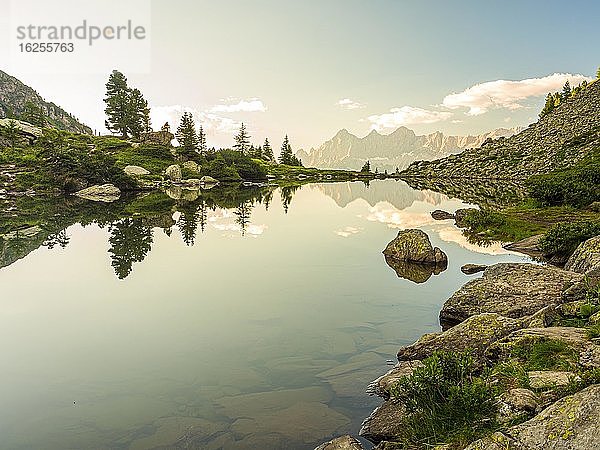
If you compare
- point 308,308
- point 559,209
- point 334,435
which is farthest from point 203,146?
point 334,435

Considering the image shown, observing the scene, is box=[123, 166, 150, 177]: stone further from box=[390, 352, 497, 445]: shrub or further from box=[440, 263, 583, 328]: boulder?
box=[390, 352, 497, 445]: shrub

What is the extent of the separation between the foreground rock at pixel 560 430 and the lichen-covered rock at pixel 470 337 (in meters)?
4.59

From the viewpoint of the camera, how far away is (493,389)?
7.52 meters

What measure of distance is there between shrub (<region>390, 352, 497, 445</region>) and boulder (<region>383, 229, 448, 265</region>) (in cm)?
1748

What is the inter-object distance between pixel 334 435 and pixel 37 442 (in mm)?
6791

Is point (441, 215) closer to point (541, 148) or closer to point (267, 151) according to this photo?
point (541, 148)

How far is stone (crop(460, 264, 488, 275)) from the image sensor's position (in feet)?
77.8

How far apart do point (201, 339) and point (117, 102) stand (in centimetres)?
12579

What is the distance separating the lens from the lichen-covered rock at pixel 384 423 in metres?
9.01

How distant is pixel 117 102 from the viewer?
122688 millimetres

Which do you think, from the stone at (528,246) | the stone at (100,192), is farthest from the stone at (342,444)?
the stone at (100,192)

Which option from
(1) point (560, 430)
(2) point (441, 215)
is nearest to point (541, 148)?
(2) point (441, 215)

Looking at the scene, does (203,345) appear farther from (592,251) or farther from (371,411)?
(592,251)

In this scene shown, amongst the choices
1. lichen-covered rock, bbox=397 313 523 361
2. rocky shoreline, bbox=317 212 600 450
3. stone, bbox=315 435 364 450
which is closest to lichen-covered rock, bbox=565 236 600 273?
rocky shoreline, bbox=317 212 600 450
